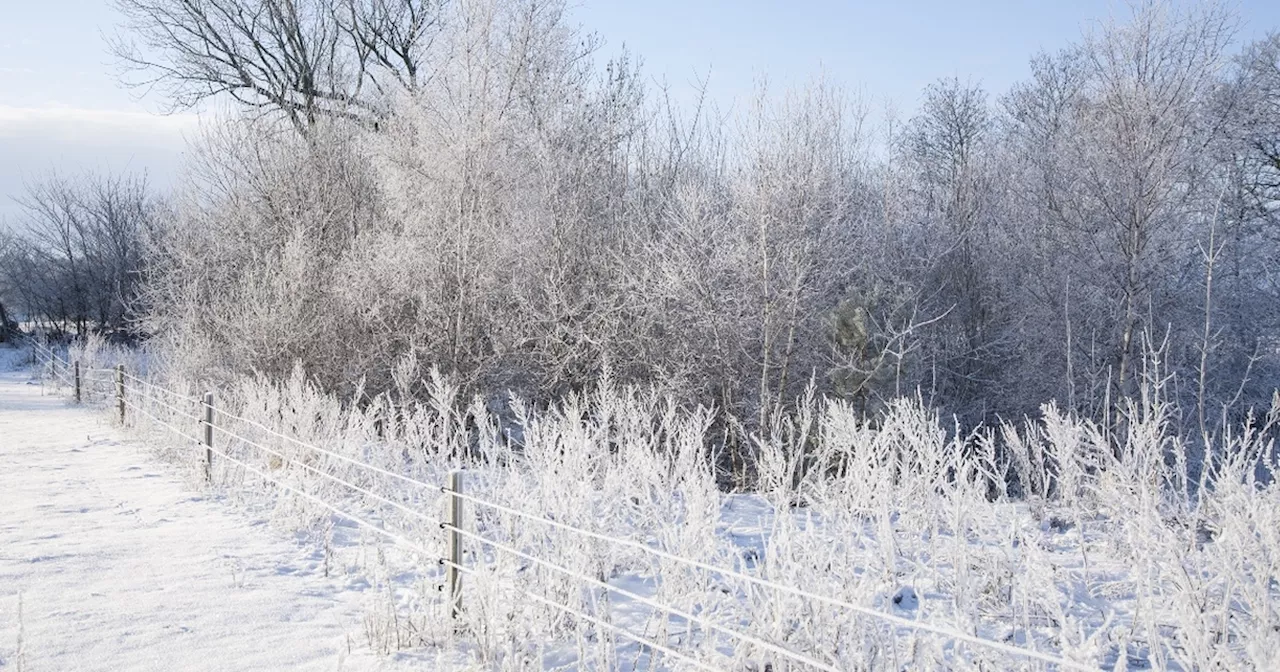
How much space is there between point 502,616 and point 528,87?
12474 mm

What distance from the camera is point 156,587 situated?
5676 millimetres

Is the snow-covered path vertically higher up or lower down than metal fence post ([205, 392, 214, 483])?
lower down

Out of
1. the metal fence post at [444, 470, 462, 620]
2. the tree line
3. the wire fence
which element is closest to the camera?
the wire fence

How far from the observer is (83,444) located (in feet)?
42.0

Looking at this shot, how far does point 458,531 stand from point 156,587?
7.90 feet

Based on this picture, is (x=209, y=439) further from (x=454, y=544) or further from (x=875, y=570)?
(x=875, y=570)

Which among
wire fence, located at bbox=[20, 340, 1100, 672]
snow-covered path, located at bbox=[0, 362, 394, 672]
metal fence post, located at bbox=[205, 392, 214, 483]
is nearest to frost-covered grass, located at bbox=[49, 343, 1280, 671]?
wire fence, located at bbox=[20, 340, 1100, 672]

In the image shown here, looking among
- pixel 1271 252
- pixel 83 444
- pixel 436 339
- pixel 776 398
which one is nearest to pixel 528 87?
pixel 436 339

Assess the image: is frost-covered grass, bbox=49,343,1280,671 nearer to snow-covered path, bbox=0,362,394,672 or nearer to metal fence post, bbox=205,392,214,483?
snow-covered path, bbox=0,362,394,672

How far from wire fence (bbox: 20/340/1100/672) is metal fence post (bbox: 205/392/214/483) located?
1cm

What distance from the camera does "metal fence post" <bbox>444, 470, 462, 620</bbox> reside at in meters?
4.87

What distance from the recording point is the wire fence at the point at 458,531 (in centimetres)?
312

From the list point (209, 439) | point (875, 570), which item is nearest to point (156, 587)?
point (209, 439)

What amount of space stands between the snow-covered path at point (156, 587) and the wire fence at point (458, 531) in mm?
584
